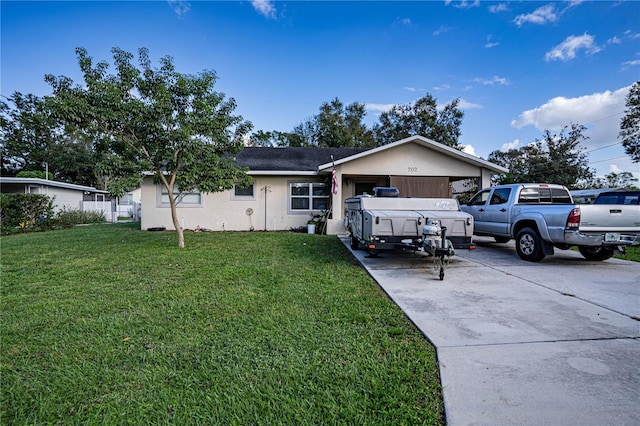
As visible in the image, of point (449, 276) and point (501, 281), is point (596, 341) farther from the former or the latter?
point (449, 276)

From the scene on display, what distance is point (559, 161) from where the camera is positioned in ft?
102

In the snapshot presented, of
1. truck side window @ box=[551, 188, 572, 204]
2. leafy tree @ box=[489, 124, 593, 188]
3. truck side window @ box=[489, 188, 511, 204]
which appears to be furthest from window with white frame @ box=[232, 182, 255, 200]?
leafy tree @ box=[489, 124, 593, 188]

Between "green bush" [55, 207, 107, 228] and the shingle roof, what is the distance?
10.4 metres

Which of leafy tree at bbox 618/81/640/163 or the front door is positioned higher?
leafy tree at bbox 618/81/640/163

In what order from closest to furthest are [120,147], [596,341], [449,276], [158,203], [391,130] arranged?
[596,341] → [449,276] → [120,147] → [158,203] → [391,130]

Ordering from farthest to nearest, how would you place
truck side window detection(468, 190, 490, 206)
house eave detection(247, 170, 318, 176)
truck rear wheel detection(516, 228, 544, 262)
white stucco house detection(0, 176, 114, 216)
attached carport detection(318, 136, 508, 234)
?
white stucco house detection(0, 176, 114, 216)
house eave detection(247, 170, 318, 176)
attached carport detection(318, 136, 508, 234)
truck side window detection(468, 190, 490, 206)
truck rear wheel detection(516, 228, 544, 262)

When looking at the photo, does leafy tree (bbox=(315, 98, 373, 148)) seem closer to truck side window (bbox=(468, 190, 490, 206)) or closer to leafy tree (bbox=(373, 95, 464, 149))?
leafy tree (bbox=(373, 95, 464, 149))

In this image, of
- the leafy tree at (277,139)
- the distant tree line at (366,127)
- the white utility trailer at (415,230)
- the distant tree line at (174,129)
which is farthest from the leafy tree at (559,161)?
the white utility trailer at (415,230)

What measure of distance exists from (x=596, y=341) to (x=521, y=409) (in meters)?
1.68

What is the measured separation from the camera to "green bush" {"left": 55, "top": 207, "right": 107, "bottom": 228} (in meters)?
15.9

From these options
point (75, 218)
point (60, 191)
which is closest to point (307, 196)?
point (75, 218)

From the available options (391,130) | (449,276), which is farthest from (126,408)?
(391,130)

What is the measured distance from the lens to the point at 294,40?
13609 millimetres

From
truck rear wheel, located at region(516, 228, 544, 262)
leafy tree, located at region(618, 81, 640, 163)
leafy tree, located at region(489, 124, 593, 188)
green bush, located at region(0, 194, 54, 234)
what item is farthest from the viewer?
leafy tree, located at region(489, 124, 593, 188)
